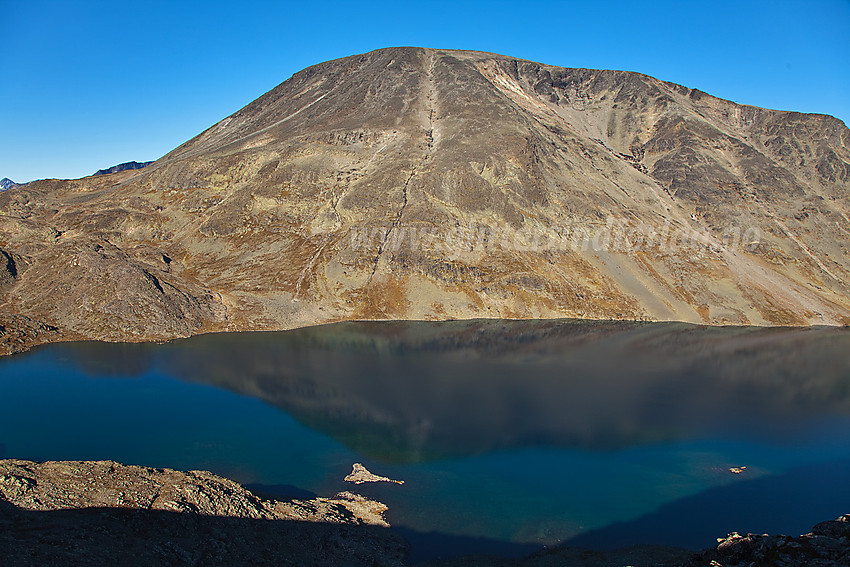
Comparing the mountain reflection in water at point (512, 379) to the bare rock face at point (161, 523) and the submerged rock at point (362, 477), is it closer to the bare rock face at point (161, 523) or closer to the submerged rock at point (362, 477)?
the submerged rock at point (362, 477)

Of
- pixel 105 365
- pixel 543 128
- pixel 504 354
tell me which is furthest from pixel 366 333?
pixel 543 128

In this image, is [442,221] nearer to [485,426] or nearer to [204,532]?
[485,426]

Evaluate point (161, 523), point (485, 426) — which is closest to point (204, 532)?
point (161, 523)

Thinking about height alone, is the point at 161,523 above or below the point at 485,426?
above

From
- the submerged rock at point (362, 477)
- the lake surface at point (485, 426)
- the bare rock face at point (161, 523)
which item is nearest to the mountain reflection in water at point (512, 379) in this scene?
the lake surface at point (485, 426)

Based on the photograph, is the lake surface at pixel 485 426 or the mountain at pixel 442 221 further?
the mountain at pixel 442 221
